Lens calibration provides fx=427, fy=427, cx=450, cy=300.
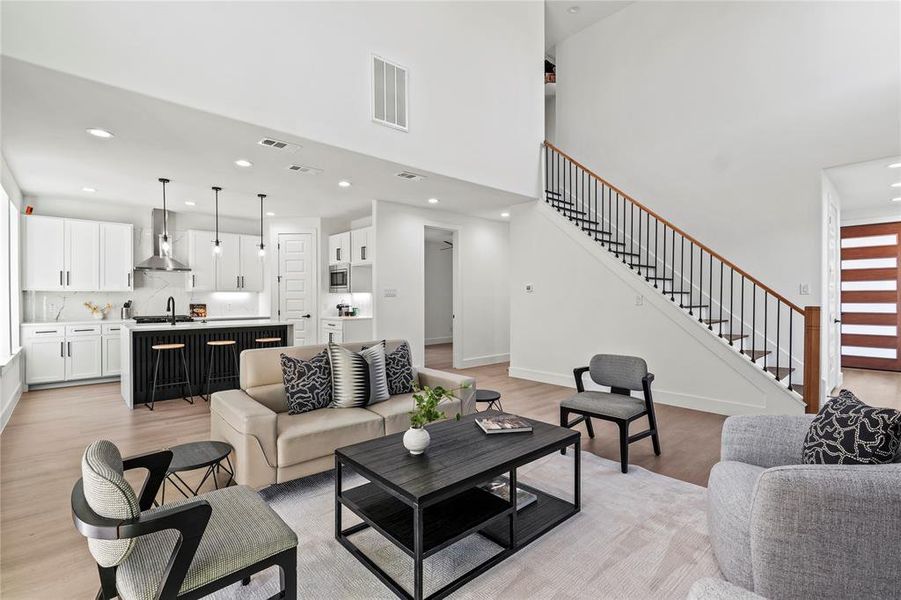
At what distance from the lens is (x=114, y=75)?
3.01 metres

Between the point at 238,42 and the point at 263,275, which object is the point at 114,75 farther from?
the point at 263,275

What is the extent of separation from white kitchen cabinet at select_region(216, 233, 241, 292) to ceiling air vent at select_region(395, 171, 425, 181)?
4374 millimetres

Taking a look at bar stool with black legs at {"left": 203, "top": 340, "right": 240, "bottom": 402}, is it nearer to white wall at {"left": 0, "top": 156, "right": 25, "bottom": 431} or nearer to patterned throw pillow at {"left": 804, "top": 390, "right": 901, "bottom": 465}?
white wall at {"left": 0, "top": 156, "right": 25, "bottom": 431}

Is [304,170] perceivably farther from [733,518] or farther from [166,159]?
[733,518]

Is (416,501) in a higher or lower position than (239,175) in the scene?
lower

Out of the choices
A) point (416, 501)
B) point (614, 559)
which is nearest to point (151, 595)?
point (416, 501)

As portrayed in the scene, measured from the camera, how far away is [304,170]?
16.5 feet

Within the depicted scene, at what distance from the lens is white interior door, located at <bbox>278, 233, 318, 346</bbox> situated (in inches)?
327

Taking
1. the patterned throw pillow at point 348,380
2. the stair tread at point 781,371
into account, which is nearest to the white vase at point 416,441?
the patterned throw pillow at point 348,380

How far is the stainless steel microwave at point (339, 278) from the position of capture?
25.4 ft

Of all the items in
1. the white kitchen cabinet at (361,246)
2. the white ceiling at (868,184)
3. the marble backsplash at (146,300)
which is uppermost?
the white ceiling at (868,184)

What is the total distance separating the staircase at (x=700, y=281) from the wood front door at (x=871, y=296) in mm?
3566

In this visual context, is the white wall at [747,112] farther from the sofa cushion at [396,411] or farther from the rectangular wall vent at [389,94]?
the sofa cushion at [396,411]

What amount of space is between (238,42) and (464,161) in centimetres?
272
